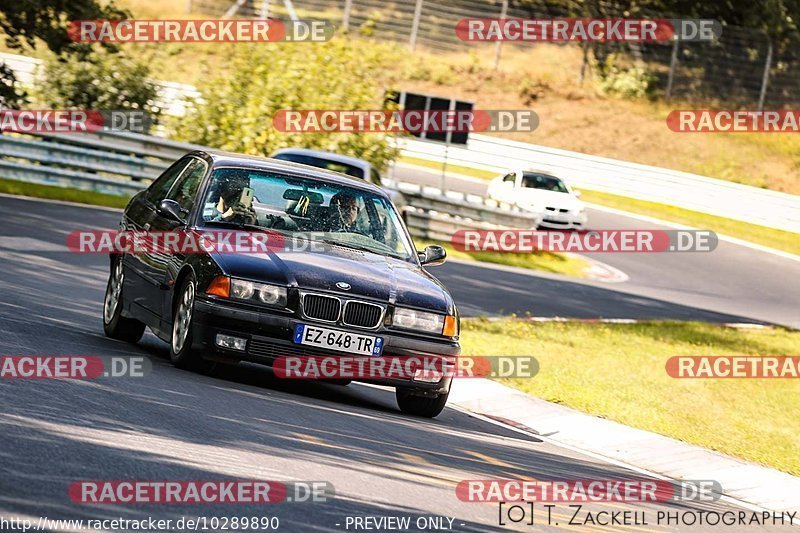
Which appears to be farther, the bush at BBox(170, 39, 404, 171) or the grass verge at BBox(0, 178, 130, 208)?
the bush at BBox(170, 39, 404, 171)

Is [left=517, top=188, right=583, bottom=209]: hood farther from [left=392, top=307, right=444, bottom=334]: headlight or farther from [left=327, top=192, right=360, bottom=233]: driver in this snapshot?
[left=392, top=307, right=444, bottom=334]: headlight

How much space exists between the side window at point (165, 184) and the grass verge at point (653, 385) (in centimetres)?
406

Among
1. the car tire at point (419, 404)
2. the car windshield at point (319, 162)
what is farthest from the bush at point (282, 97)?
the car tire at point (419, 404)

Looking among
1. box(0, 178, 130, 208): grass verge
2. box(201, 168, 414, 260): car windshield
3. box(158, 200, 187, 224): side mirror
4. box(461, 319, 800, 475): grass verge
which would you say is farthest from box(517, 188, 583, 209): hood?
box(158, 200, 187, 224): side mirror

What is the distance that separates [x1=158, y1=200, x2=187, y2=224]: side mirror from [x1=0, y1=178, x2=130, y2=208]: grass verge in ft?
45.5

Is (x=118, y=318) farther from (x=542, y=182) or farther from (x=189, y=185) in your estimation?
(x=542, y=182)

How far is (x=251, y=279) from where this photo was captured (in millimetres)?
9500

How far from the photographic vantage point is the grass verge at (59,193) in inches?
942

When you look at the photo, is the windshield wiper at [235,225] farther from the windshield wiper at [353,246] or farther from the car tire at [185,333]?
the car tire at [185,333]

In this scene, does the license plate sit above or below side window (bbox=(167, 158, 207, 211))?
below

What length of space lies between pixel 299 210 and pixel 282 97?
1906 centimetres

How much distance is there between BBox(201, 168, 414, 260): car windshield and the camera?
10.4 metres

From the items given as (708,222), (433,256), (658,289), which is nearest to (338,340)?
(433,256)

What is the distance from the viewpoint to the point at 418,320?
387 inches
